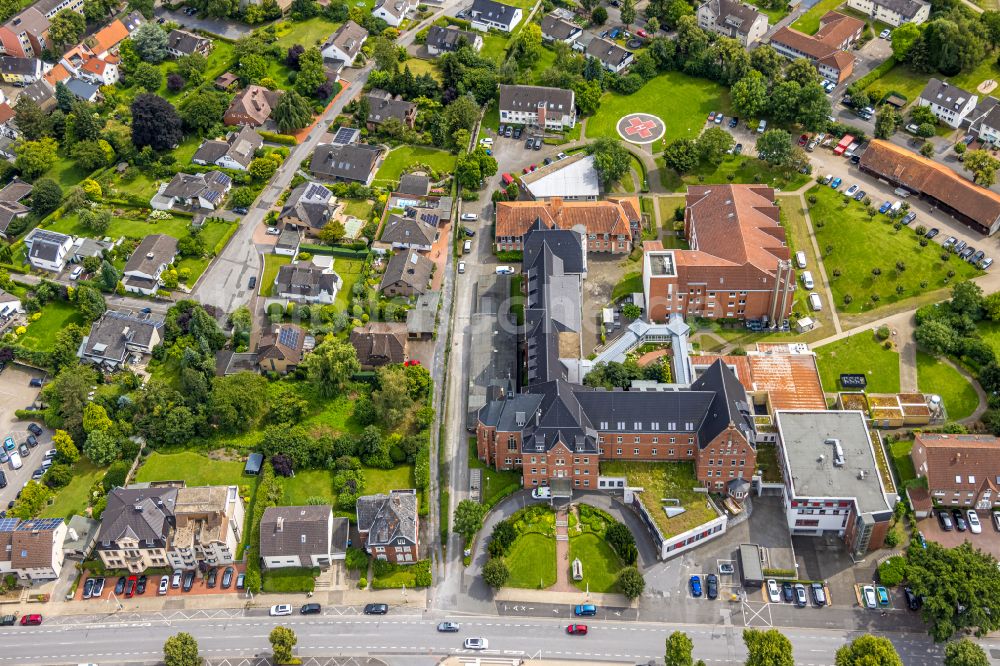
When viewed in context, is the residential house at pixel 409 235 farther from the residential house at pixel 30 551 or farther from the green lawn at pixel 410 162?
the residential house at pixel 30 551

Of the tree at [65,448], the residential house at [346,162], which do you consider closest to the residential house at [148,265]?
the residential house at [346,162]

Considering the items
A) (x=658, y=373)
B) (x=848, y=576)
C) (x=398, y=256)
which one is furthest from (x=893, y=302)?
(x=398, y=256)

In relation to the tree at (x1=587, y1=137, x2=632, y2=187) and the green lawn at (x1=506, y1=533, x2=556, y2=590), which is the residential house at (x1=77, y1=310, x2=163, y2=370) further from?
the tree at (x1=587, y1=137, x2=632, y2=187)

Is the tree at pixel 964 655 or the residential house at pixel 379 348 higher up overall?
the residential house at pixel 379 348

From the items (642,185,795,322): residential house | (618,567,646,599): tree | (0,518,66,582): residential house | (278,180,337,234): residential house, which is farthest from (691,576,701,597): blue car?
(278,180,337,234): residential house

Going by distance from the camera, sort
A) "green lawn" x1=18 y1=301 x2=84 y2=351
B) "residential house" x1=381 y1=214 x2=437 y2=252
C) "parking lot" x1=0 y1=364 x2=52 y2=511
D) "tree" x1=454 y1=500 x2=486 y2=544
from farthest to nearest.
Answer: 1. "residential house" x1=381 y1=214 x2=437 y2=252
2. "green lawn" x1=18 y1=301 x2=84 y2=351
3. "parking lot" x1=0 y1=364 x2=52 y2=511
4. "tree" x1=454 y1=500 x2=486 y2=544

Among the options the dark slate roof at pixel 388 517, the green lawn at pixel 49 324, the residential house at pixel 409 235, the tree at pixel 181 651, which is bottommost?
the tree at pixel 181 651
